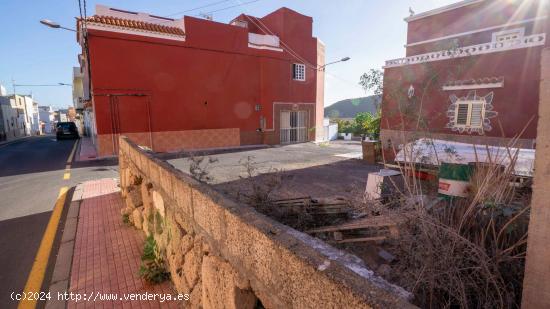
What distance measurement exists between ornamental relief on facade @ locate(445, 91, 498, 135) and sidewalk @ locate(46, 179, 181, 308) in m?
9.86

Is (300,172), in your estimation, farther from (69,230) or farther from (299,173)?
(69,230)

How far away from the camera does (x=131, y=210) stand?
496 centimetres

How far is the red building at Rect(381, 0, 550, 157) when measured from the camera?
8242 millimetres

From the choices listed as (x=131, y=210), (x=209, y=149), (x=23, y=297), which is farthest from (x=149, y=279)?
(x=209, y=149)

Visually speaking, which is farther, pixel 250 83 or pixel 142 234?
pixel 250 83

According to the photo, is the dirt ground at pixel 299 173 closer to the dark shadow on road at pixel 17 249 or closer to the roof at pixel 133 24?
the dark shadow on road at pixel 17 249

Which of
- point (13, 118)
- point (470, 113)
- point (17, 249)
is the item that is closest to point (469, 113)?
point (470, 113)

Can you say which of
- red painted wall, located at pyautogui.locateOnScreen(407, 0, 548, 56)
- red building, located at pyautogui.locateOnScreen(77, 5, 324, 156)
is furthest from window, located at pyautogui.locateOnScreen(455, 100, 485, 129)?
red building, located at pyautogui.locateOnScreen(77, 5, 324, 156)

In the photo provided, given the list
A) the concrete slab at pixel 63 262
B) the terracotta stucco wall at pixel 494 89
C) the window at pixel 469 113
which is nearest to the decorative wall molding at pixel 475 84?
the terracotta stucco wall at pixel 494 89

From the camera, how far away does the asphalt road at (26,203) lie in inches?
143

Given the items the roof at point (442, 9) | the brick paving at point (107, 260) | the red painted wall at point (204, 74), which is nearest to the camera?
the brick paving at point (107, 260)

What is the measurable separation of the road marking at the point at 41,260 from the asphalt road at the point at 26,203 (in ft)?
0.20

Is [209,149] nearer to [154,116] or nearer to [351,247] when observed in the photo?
[154,116]

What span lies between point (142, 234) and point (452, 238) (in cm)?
428
